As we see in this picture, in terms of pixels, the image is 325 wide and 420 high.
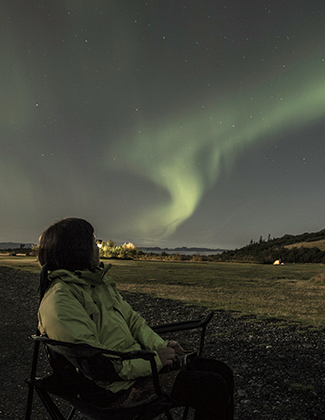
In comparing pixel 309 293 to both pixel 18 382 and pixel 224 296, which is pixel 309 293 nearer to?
pixel 224 296

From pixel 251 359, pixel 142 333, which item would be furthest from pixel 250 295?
pixel 142 333

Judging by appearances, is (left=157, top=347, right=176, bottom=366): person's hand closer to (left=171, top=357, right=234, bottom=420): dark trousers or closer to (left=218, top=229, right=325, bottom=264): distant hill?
(left=171, top=357, right=234, bottom=420): dark trousers

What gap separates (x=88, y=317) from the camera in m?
1.77

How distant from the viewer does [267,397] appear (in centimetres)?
285

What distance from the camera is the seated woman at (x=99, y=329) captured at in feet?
5.48

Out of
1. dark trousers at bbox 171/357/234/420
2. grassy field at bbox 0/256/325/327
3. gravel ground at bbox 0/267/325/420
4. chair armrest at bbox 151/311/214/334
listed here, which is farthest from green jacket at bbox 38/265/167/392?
grassy field at bbox 0/256/325/327

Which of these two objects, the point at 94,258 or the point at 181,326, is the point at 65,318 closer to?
the point at 94,258

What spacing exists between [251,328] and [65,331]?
13.6 ft

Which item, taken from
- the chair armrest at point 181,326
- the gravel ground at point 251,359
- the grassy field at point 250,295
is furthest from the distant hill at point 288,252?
the chair armrest at point 181,326

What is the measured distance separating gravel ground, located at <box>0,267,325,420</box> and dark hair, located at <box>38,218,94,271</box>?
1637 millimetres

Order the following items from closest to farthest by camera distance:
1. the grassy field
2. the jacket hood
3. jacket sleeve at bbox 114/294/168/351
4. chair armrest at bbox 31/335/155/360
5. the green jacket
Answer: chair armrest at bbox 31/335/155/360, the green jacket, the jacket hood, jacket sleeve at bbox 114/294/168/351, the grassy field

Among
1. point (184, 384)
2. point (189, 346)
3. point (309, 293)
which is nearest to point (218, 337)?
point (189, 346)

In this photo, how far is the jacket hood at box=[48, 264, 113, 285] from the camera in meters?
1.81

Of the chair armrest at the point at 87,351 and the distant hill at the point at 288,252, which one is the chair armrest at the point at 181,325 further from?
the distant hill at the point at 288,252
